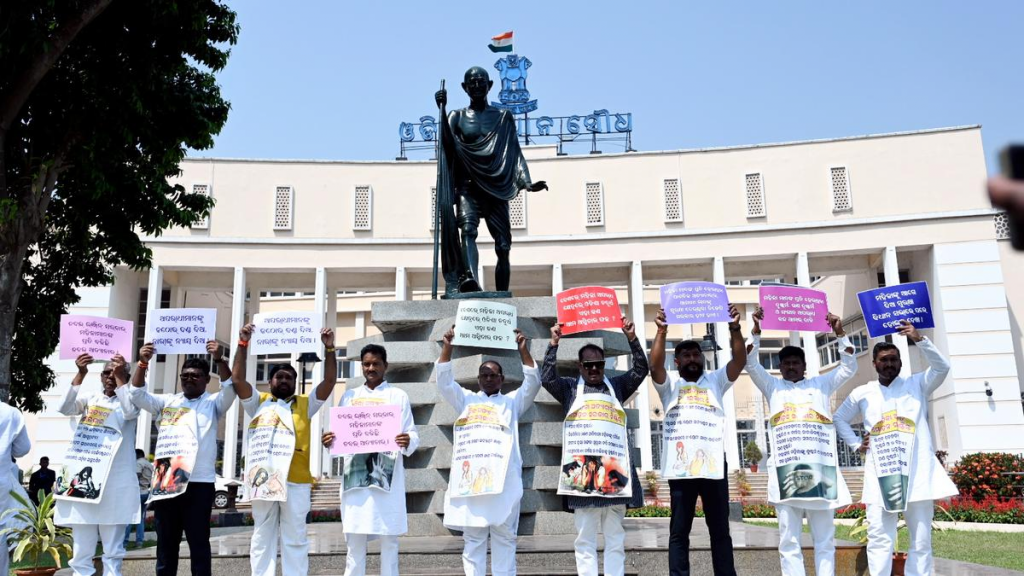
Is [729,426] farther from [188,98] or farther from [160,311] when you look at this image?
[160,311]

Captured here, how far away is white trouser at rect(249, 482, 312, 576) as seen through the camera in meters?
6.23

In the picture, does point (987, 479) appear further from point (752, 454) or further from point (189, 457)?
point (189, 457)

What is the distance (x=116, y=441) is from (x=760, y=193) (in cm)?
3250

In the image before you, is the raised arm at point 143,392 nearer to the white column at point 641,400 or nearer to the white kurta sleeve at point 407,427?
the white kurta sleeve at point 407,427

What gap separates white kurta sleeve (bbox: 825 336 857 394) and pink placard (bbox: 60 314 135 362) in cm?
588

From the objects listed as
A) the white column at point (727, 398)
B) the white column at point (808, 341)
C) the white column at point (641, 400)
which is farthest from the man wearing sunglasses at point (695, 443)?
the white column at point (808, 341)

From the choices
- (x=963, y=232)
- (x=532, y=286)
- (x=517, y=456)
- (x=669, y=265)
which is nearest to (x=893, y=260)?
(x=963, y=232)

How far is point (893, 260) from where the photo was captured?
111 feet

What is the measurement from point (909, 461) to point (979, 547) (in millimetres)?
7671

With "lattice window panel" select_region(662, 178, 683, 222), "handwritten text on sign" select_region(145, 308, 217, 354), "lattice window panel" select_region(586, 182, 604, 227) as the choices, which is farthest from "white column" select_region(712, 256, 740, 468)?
"handwritten text on sign" select_region(145, 308, 217, 354)

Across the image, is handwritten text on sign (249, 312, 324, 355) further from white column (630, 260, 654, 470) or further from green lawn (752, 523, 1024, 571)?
white column (630, 260, 654, 470)

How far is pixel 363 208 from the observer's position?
3706 centimetres

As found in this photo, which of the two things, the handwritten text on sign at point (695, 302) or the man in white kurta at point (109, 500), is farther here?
the handwritten text on sign at point (695, 302)

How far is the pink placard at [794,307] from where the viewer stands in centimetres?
731
